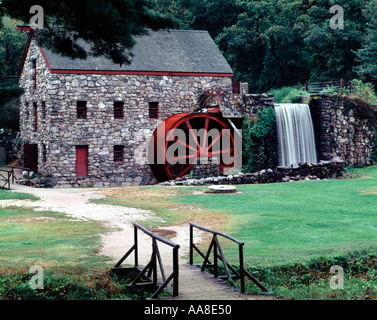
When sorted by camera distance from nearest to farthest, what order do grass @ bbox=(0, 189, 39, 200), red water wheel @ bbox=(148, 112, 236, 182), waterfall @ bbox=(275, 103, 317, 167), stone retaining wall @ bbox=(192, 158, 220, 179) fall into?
grass @ bbox=(0, 189, 39, 200) → stone retaining wall @ bbox=(192, 158, 220, 179) → red water wheel @ bbox=(148, 112, 236, 182) → waterfall @ bbox=(275, 103, 317, 167)

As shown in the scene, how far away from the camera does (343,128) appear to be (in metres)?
30.2

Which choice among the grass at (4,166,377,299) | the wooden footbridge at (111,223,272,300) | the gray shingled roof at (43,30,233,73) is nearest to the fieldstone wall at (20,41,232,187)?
the gray shingled roof at (43,30,233,73)

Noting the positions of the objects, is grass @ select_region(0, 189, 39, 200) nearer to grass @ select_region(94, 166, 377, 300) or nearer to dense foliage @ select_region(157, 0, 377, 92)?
grass @ select_region(94, 166, 377, 300)

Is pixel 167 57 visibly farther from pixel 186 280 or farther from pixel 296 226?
pixel 186 280

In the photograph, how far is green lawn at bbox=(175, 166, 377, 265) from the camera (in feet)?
39.0

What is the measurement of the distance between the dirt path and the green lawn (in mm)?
1570

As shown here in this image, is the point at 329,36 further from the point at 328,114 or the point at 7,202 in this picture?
the point at 7,202

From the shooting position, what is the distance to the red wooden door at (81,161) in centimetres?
2831

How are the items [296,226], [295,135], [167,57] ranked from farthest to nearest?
[167,57] → [295,135] → [296,226]

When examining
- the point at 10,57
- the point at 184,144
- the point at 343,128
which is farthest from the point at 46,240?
the point at 10,57

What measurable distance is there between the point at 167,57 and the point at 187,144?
515 cm

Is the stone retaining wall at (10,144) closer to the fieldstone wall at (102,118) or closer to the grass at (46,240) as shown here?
the fieldstone wall at (102,118)

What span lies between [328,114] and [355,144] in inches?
116
